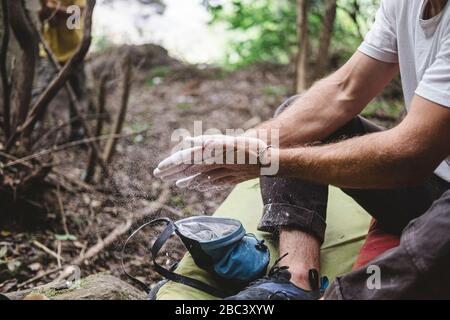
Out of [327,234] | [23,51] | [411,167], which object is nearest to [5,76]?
[23,51]

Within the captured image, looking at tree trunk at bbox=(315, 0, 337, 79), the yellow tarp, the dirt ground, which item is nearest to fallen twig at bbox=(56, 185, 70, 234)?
the dirt ground

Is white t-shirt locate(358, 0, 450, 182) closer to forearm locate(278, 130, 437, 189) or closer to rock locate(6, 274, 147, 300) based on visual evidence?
forearm locate(278, 130, 437, 189)

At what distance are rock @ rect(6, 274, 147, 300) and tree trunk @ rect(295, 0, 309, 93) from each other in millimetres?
3274

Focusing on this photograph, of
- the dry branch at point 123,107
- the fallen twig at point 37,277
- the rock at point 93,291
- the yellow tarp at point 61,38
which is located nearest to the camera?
the rock at point 93,291

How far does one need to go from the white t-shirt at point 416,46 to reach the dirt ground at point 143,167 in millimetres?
1213

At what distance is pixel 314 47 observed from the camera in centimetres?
655

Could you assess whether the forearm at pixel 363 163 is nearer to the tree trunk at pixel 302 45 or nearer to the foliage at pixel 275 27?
the tree trunk at pixel 302 45

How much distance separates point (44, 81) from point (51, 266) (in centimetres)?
217

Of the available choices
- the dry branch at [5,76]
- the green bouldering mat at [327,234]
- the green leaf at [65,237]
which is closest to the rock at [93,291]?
the green bouldering mat at [327,234]

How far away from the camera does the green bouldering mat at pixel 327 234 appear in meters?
1.70

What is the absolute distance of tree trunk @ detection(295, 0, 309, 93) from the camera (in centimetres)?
453
